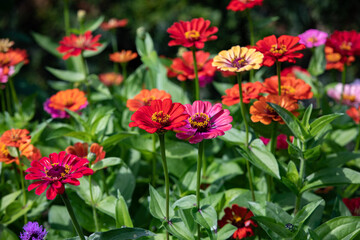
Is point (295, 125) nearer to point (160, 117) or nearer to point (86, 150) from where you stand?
point (160, 117)

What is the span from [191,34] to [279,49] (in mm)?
222

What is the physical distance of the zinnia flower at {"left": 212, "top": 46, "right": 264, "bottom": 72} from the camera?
2.62 feet

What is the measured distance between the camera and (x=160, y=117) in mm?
723

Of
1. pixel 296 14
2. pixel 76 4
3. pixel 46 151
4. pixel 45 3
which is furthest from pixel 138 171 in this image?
pixel 45 3

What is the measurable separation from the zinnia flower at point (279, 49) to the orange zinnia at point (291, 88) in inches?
4.9

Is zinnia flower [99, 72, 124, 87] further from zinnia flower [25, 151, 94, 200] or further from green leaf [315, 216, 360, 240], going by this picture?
green leaf [315, 216, 360, 240]

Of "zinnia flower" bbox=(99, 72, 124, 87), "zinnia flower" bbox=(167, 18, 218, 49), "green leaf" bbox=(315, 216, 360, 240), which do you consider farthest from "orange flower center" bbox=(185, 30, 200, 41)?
"zinnia flower" bbox=(99, 72, 124, 87)

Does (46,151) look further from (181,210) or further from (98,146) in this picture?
(181,210)

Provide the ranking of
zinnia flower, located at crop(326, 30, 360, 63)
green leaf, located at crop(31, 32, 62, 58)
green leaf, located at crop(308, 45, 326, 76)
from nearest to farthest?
zinnia flower, located at crop(326, 30, 360, 63) < green leaf, located at crop(308, 45, 326, 76) < green leaf, located at crop(31, 32, 62, 58)

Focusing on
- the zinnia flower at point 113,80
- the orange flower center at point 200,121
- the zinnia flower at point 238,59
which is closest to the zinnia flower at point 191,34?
the zinnia flower at point 238,59

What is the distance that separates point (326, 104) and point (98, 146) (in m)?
0.67

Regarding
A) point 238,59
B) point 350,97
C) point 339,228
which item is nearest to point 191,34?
point 238,59

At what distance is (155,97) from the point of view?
1.04m

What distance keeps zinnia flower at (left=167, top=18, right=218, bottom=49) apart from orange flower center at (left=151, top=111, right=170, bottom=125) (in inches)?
10.9
